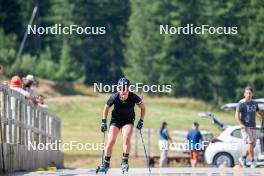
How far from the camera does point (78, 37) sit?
4080 inches

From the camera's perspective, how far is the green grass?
56.5 metres

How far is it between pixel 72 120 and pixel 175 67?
104ft

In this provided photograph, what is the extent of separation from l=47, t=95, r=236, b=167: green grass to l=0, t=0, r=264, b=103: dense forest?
962cm

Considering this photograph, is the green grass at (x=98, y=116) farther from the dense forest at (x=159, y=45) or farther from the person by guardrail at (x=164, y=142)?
the person by guardrail at (x=164, y=142)

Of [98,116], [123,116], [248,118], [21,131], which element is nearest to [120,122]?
[123,116]

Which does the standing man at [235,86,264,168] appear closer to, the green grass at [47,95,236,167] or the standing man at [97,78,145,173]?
the standing man at [97,78,145,173]

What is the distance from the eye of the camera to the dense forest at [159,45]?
93875mm

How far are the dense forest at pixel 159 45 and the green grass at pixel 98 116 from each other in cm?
962

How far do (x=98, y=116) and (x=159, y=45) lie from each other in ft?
102

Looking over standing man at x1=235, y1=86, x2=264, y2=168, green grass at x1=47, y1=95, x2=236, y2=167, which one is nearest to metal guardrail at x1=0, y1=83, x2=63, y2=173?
standing man at x1=235, y1=86, x2=264, y2=168

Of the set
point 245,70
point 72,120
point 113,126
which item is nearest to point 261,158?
point 113,126

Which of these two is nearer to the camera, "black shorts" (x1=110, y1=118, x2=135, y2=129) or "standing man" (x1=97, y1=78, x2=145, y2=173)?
"standing man" (x1=97, y1=78, x2=145, y2=173)

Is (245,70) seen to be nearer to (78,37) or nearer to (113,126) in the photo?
(78,37)

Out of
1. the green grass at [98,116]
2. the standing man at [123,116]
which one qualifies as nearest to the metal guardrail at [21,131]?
the standing man at [123,116]
